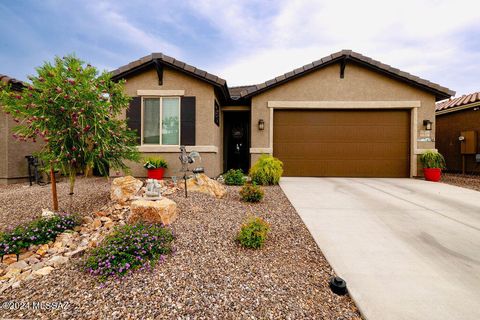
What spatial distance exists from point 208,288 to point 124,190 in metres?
3.19

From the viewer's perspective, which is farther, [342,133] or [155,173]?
[342,133]

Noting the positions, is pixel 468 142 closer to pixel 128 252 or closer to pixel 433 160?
Result: pixel 433 160

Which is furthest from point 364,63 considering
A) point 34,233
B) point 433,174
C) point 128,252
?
point 34,233

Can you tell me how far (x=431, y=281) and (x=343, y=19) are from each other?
853cm

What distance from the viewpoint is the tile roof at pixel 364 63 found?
703cm

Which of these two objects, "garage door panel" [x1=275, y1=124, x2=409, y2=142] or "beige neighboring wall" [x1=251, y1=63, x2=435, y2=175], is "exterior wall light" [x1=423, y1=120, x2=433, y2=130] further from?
"garage door panel" [x1=275, y1=124, x2=409, y2=142]

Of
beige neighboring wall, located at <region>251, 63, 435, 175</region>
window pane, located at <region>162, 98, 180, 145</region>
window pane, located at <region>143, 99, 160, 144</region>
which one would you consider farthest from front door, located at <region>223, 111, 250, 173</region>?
window pane, located at <region>143, 99, 160, 144</region>

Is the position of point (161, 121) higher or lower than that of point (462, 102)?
lower

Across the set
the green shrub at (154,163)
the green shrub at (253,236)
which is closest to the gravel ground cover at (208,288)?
the green shrub at (253,236)

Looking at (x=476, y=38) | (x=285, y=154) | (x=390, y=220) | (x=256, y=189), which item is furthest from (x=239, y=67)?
(x=390, y=220)

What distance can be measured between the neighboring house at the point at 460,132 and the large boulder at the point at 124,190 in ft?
39.7

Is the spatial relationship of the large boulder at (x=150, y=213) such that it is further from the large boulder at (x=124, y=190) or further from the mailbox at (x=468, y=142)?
the mailbox at (x=468, y=142)

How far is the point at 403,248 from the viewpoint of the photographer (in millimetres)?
2635

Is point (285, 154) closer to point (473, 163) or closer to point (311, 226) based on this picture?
point (311, 226)
